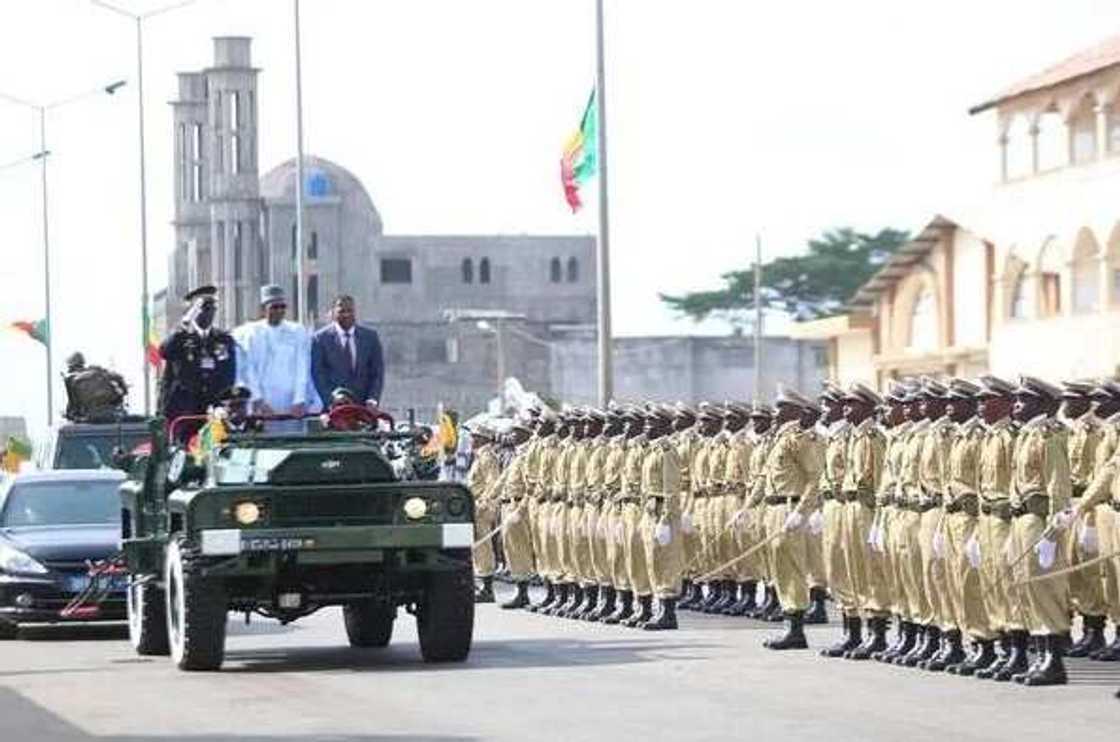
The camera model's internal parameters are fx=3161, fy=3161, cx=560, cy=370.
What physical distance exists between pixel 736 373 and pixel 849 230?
1337 cm

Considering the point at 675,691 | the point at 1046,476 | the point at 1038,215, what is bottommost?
the point at 675,691

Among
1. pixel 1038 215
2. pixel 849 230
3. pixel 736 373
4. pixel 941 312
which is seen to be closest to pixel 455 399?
pixel 736 373

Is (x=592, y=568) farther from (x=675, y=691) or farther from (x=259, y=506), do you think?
(x=675, y=691)

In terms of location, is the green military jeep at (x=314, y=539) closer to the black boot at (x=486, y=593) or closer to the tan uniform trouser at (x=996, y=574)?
the tan uniform trouser at (x=996, y=574)

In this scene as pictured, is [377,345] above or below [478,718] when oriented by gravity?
above

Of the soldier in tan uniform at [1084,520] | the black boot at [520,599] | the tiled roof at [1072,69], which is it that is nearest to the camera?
the soldier in tan uniform at [1084,520]

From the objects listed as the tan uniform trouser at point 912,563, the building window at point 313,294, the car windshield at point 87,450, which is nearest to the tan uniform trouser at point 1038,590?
the tan uniform trouser at point 912,563

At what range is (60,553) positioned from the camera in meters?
25.4

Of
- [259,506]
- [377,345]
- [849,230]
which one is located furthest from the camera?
[849,230]

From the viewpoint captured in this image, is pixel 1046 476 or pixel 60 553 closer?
pixel 1046 476

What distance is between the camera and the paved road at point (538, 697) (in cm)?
1628

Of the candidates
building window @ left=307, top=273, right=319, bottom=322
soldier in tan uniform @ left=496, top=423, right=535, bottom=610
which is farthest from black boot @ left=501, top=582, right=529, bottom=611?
building window @ left=307, top=273, right=319, bottom=322

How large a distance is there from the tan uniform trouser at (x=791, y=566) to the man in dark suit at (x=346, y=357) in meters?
3.63

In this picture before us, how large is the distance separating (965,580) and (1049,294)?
1540 inches
